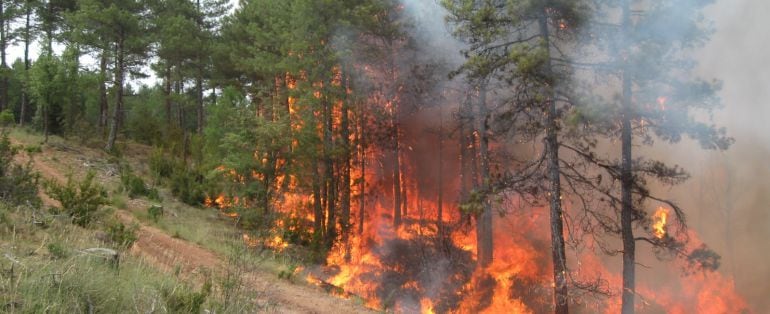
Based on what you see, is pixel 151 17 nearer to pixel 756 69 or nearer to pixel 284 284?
pixel 284 284

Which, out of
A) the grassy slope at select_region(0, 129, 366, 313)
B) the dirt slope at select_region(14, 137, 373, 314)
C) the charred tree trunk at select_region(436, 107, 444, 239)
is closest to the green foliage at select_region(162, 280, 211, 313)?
the grassy slope at select_region(0, 129, 366, 313)

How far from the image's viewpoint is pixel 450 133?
1895cm

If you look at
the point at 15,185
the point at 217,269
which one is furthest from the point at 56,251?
the point at 217,269

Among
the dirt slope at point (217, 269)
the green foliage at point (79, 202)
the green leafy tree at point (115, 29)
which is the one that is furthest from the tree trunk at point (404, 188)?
the green foliage at point (79, 202)

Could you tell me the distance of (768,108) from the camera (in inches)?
655

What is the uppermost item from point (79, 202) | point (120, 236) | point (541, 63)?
point (541, 63)

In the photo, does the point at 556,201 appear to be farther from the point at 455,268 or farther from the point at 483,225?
the point at 455,268

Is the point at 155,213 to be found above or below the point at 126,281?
below

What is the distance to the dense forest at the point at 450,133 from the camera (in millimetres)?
11484

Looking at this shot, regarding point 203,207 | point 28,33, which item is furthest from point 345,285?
point 28,33

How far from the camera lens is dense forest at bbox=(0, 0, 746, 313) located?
11.5 meters

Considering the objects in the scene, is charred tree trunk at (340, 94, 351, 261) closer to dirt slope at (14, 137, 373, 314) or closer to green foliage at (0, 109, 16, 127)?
dirt slope at (14, 137, 373, 314)

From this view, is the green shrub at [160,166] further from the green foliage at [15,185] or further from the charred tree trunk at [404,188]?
the green foliage at [15,185]

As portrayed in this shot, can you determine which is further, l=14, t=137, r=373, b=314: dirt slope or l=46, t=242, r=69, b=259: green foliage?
l=14, t=137, r=373, b=314: dirt slope
